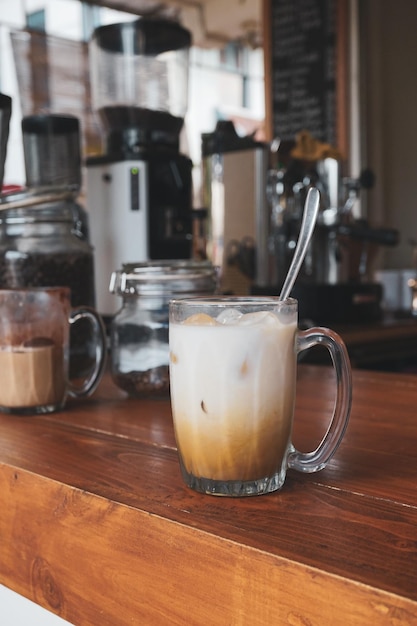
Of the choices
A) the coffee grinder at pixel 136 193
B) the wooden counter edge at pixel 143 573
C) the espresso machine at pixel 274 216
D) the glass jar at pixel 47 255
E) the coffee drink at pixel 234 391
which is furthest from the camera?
the espresso machine at pixel 274 216

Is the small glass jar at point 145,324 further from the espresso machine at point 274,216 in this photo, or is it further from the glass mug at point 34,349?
the espresso machine at point 274,216

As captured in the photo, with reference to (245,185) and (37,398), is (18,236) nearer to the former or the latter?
(37,398)

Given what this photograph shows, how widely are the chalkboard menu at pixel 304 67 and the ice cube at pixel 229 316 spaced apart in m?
3.34

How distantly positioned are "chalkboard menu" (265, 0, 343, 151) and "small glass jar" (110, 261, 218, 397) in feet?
9.68

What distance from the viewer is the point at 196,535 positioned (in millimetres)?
543

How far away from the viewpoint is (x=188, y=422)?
647 millimetres

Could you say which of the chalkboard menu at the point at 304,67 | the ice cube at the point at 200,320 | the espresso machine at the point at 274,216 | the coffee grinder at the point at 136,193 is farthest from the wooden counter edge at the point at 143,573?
the chalkboard menu at the point at 304,67

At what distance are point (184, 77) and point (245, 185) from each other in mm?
484

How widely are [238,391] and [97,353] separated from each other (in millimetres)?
457

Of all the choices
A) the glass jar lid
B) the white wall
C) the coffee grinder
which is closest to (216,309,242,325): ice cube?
the white wall

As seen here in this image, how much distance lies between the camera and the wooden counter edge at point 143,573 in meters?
0.47

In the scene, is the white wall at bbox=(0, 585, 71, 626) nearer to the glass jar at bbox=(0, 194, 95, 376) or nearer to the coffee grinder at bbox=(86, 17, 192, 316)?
the glass jar at bbox=(0, 194, 95, 376)

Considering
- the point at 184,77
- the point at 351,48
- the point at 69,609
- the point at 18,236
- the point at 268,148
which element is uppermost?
the point at 351,48

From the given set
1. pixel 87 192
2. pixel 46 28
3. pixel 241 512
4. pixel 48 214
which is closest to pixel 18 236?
pixel 48 214
